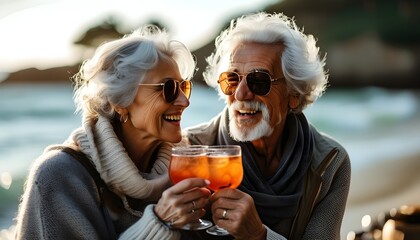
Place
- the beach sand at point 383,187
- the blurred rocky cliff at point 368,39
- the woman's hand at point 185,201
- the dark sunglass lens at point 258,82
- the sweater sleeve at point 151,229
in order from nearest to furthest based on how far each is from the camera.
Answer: the woman's hand at point 185,201, the sweater sleeve at point 151,229, the dark sunglass lens at point 258,82, the beach sand at point 383,187, the blurred rocky cliff at point 368,39

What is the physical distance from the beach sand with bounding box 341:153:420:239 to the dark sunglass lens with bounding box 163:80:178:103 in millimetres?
3656

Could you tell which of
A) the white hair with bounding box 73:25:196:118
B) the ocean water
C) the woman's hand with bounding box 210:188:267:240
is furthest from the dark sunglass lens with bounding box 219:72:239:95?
the ocean water

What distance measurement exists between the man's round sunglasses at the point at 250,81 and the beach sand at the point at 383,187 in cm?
329

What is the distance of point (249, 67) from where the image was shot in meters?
2.92

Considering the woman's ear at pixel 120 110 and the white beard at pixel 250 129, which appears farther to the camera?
the white beard at pixel 250 129

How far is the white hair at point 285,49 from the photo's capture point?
3016 mm

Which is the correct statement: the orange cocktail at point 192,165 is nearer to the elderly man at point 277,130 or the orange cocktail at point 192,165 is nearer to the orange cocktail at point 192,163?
the orange cocktail at point 192,163

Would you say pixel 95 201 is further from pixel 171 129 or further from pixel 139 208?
pixel 171 129

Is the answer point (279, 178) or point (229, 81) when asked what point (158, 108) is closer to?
point (229, 81)

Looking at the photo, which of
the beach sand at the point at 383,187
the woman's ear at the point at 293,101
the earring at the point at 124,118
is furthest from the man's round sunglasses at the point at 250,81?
the beach sand at the point at 383,187

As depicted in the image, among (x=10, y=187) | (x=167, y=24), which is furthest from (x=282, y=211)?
(x=10, y=187)

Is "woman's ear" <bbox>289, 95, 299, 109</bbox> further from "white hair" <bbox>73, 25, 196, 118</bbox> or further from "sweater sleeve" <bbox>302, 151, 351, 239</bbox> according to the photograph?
"white hair" <bbox>73, 25, 196, 118</bbox>

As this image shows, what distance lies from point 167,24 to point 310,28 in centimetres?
160

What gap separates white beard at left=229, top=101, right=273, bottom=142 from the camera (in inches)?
113
